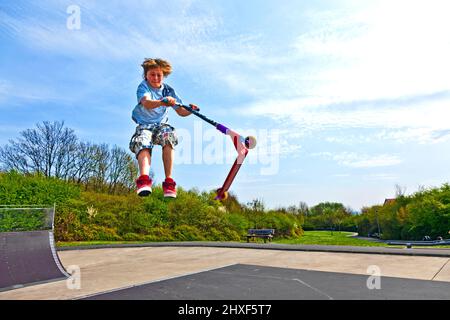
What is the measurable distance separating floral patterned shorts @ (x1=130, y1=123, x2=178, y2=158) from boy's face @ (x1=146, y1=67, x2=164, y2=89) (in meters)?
0.48

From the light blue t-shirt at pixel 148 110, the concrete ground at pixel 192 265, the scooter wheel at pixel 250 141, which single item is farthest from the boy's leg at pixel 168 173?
the concrete ground at pixel 192 265

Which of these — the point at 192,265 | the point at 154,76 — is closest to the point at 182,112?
the point at 154,76

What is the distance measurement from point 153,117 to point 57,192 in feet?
61.1

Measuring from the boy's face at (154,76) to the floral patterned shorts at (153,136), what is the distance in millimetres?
478

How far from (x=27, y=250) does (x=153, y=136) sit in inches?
259

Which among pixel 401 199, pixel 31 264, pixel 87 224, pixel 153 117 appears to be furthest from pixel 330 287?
pixel 401 199

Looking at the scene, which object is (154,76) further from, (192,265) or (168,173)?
(192,265)

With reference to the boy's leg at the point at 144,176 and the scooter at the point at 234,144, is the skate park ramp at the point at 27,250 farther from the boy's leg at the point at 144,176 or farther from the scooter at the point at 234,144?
the scooter at the point at 234,144

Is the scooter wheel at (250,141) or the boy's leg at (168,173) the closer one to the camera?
the scooter wheel at (250,141)

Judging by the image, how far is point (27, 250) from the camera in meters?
8.24

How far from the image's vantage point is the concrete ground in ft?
23.5

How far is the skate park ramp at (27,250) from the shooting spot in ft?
25.0

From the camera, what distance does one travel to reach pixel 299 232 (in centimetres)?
2809
